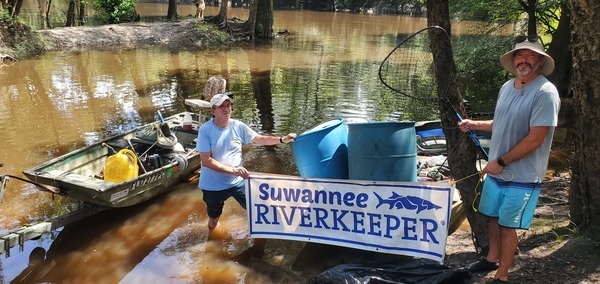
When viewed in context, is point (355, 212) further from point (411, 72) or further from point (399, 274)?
point (411, 72)

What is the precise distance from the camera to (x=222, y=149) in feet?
16.2

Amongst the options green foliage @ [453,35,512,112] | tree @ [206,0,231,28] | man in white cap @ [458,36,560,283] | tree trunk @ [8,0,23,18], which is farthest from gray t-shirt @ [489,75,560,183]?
tree @ [206,0,231,28]

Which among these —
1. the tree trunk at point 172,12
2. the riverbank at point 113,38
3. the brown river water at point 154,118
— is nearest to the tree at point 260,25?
the riverbank at point 113,38

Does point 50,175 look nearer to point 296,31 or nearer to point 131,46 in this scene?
point 131,46

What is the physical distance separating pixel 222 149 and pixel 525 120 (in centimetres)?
301

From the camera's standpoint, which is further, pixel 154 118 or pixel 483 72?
pixel 483 72

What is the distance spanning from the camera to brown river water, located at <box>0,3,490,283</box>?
5.18 meters

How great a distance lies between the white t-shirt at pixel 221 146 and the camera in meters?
4.82

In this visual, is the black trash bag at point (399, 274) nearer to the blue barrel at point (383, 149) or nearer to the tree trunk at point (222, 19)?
the blue barrel at point (383, 149)

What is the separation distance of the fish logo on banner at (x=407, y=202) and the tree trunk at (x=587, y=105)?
138 centimetres

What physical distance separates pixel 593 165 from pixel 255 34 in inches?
1095

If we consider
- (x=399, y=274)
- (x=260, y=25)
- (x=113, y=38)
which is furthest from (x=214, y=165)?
(x=260, y=25)

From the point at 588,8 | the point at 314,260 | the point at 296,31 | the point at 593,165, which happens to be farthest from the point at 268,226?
the point at 296,31

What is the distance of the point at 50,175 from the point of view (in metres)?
5.59
